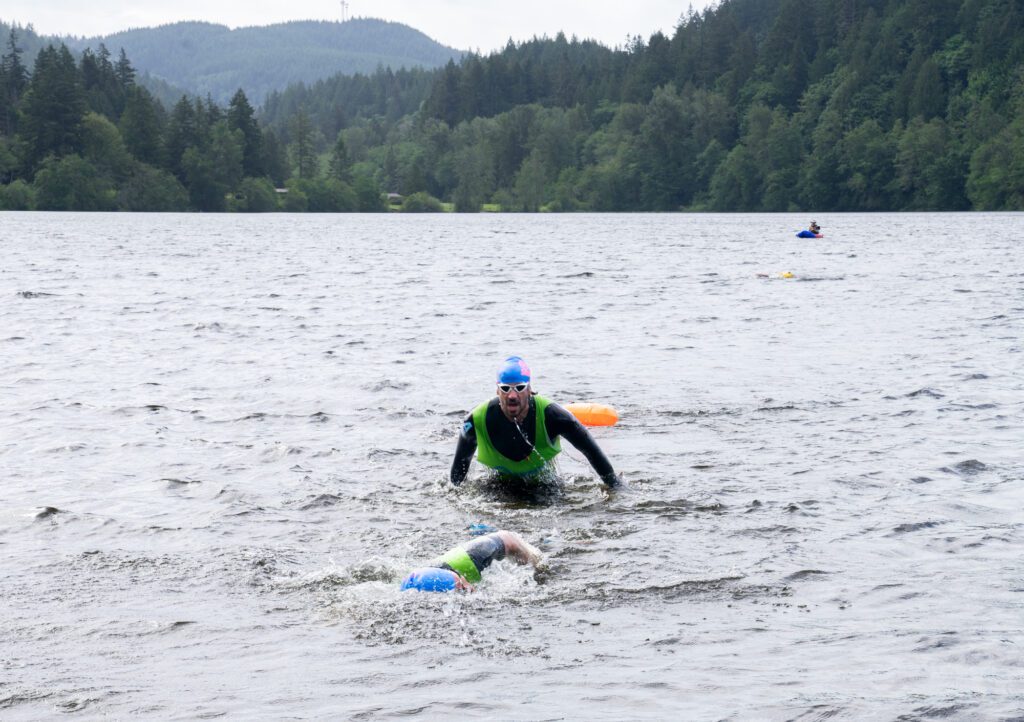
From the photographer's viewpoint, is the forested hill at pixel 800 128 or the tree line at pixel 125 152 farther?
the forested hill at pixel 800 128

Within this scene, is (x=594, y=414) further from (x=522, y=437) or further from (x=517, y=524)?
(x=517, y=524)

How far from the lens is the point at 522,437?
42.9 ft

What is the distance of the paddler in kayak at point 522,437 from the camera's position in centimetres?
1280

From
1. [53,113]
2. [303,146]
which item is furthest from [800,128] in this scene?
[53,113]

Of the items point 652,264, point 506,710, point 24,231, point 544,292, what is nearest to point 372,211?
point 24,231

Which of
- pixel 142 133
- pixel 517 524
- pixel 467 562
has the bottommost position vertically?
pixel 517 524

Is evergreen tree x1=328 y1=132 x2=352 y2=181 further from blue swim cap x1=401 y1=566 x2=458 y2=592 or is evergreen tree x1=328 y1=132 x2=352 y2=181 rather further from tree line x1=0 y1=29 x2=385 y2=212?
blue swim cap x1=401 y1=566 x2=458 y2=592

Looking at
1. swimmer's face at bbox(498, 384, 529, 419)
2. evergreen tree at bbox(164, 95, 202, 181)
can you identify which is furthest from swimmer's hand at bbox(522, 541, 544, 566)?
evergreen tree at bbox(164, 95, 202, 181)

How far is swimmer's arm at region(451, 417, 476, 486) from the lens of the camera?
1307 centimetres

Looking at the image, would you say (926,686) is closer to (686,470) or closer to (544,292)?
(686,470)

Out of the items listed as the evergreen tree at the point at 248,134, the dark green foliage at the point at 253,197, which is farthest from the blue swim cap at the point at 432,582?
the evergreen tree at the point at 248,134

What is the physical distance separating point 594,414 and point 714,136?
157878mm

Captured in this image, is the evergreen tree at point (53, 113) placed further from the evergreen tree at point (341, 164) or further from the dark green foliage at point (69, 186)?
the evergreen tree at point (341, 164)

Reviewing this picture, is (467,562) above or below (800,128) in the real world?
below
